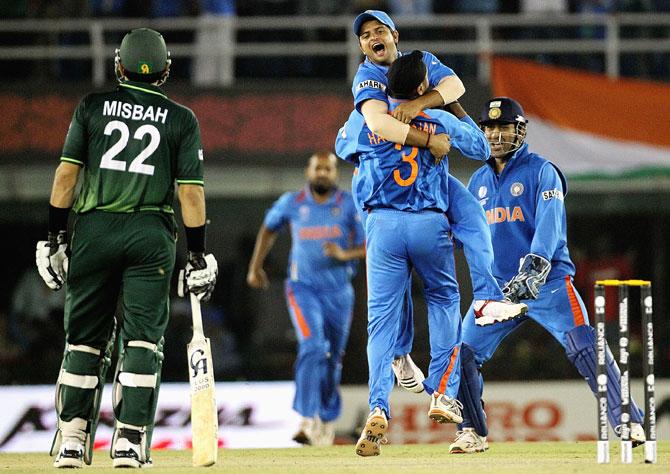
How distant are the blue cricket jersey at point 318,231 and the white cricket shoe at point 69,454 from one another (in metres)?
5.62

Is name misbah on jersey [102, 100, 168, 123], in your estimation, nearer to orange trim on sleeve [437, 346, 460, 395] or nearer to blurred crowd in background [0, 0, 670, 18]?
orange trim on sleeve [437, 346, 460, 395]

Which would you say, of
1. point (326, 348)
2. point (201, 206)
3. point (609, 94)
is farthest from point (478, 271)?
point (609, 94)

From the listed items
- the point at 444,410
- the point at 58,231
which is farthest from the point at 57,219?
the point at 444,410

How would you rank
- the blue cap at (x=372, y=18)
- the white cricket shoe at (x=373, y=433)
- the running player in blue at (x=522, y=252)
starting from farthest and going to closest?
the running player in blue at (x=522, y=252) < the blue cap at (x=372, y=18) < the white cricket shoe at (x=373, y=433)

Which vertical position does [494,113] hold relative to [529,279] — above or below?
above

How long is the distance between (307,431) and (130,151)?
18.6 ft

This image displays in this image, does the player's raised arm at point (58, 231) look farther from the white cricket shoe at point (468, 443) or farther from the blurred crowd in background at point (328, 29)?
the blurred crowd in background at point (328, 29)

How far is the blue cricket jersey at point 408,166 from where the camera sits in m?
8.01

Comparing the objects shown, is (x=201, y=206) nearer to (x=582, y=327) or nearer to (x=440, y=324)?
(x=440, y=324)

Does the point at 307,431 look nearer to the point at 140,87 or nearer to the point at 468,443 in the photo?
the point at 468,443

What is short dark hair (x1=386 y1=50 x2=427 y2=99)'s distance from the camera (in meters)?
7.97

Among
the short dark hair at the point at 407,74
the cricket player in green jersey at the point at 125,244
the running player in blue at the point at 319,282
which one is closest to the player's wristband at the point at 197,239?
the cricket player in green jersey at the point at 125,244

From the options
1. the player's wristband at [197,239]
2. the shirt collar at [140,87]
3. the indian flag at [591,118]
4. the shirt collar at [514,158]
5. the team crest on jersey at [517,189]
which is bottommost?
the player's wristband at [197,239]

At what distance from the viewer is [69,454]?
295 inches
